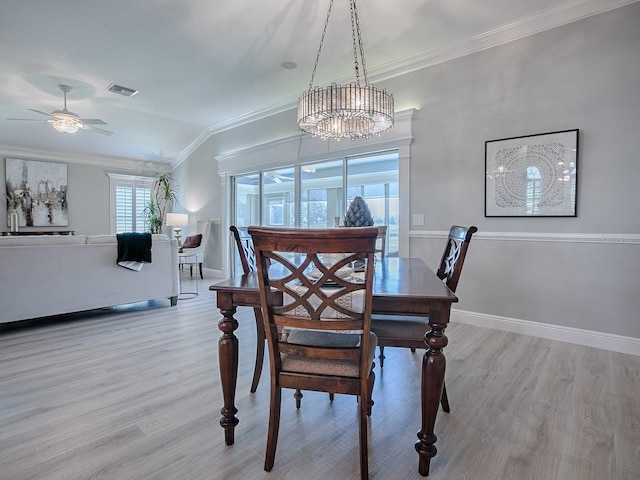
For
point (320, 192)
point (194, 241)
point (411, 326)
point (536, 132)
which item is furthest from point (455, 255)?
point (194, 241)

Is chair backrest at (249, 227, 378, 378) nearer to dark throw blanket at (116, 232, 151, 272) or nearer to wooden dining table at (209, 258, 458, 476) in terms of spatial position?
wooden dining table at (209, 258, 458, 476)

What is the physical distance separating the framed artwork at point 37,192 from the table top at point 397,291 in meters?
6.93

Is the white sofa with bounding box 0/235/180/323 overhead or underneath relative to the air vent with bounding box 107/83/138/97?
underneath

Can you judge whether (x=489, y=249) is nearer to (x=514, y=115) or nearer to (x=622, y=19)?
(x=514, y=115)

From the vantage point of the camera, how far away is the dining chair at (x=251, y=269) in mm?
1994

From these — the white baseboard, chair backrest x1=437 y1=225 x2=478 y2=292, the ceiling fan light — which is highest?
the ceiling fan light

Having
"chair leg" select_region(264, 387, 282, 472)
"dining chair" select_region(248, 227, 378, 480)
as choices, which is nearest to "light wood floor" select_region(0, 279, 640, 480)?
"chair leg" select_region(264, 387, 282, 472)

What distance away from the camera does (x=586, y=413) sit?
1.75 m

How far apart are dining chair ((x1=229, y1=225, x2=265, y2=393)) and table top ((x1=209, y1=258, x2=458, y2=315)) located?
1.18 feet

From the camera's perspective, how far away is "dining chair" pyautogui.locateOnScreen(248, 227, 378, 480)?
1.11 metres

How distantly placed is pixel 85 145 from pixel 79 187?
929 millimetres

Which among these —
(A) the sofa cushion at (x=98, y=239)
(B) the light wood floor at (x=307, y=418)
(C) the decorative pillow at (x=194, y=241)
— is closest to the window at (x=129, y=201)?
(C) the decorative pillow at (x=194, y=241)

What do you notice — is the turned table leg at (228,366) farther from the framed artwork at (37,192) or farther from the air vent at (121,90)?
the framed artwork at (37,192)

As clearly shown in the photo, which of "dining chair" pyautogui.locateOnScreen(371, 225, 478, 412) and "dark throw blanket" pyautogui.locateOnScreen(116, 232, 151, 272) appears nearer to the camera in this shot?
"dining chair" pyautogui.locateOnScreen(371, 225, 478, 412)
